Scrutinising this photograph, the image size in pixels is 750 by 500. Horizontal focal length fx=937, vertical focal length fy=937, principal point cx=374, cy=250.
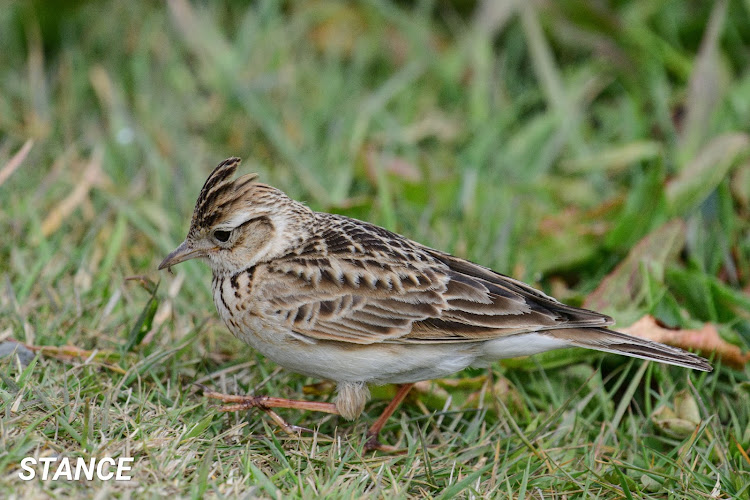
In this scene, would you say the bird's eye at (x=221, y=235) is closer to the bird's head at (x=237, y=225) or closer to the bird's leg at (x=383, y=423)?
the bird's head at (x=237, y=225)

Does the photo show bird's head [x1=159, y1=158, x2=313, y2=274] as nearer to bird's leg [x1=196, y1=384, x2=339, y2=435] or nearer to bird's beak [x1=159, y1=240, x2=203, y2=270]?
bird's beak [x1=159, y1=240, x2=203, y2=270]

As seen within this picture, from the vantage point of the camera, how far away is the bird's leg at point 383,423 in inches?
215

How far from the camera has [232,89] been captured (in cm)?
866

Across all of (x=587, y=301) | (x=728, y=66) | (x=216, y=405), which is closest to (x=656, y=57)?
(x=728, y=66)

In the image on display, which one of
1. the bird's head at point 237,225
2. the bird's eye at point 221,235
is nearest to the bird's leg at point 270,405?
the bird's head at point 237,225

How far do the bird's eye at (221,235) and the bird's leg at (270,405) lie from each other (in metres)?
0.89

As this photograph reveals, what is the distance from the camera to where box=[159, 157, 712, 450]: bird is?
208 inches

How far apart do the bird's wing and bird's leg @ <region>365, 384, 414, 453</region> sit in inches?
22.9

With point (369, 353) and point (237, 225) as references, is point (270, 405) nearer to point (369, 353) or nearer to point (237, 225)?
point (369, 353)

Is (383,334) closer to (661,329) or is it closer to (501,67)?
(661,329)

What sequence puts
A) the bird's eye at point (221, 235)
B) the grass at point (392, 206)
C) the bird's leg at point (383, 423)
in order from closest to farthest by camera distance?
the grass at point (392, 206) → the bird's leg at point (383, 423) → the bird's eye at point (221, 235)

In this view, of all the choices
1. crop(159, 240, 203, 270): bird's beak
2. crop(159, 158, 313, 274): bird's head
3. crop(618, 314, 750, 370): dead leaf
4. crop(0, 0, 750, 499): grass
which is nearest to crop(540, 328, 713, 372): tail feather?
crop(0, 0, 750, 499): grass

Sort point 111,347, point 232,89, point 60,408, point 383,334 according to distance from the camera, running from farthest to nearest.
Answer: point 232,89 → point 111,347 → point 383,334 → point 60,408

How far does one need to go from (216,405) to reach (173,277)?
1.63 metres
